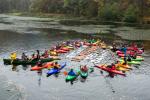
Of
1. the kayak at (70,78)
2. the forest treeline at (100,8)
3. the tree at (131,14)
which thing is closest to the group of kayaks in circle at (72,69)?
the kayak at (70,78)

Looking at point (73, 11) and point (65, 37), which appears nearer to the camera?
point (65, 37)

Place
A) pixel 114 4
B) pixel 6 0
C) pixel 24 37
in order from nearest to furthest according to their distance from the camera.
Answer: pixel 24 37, pixel 114 4, pixel 6 0

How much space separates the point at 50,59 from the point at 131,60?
438 inches

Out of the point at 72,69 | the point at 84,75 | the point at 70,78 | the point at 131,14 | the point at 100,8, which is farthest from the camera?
the point at 100,8

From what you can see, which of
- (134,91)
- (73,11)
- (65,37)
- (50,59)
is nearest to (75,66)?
(50,59)

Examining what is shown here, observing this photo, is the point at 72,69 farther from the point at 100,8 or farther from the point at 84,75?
the point at 100,8

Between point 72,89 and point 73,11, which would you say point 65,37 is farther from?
point 73,11

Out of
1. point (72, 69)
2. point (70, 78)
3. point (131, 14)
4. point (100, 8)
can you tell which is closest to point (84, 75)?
point (72, 69)

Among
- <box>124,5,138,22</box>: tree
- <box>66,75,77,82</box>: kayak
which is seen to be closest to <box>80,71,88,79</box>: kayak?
<box>66,75,77,82</box>: kayak

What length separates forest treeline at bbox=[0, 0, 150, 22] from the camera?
336ft

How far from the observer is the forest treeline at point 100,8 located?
102 m

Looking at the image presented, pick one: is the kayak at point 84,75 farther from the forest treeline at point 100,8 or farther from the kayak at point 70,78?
the forest treeline at point 100,8

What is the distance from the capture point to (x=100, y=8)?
11394 cm

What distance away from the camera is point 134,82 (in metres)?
34.4
